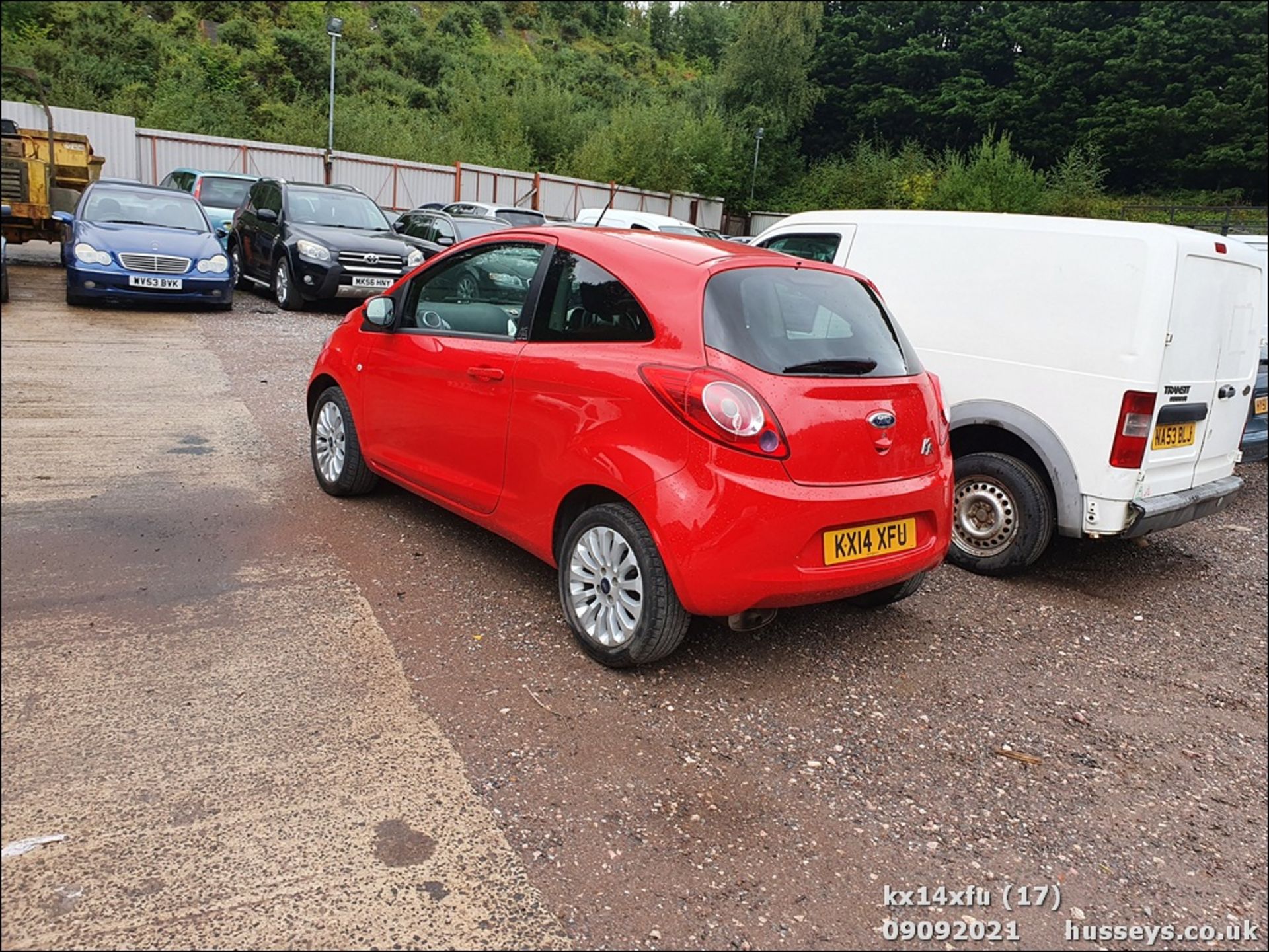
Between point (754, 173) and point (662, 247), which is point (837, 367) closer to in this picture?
point (662, 247)

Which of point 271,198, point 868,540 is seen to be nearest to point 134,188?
point 271,198

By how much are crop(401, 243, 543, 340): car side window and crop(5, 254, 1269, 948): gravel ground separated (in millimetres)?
1145

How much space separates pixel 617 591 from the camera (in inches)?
143

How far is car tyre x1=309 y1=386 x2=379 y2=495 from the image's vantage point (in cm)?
510

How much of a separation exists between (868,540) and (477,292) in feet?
7.25

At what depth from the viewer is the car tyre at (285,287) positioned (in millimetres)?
12336

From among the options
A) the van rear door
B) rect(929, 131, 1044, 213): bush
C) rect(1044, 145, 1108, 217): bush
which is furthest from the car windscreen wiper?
rect(1044, 145, 1108, 217): bush

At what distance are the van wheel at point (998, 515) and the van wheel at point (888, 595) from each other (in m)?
1.17

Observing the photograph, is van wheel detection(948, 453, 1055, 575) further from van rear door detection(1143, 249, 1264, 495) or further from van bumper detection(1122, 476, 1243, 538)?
van rear door detection(1143, 249, 1264, 495)

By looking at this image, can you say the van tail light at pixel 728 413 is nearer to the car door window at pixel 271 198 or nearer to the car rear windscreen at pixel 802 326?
the car rear windscreen at pixel 802 326

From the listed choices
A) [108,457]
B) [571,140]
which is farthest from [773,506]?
[571,140]

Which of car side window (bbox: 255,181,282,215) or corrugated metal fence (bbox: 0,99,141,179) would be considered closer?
car side window (bbox: 255,181,282,215)

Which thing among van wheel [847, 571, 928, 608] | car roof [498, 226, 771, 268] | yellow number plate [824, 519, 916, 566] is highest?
car roof [498, 226, 771, 268]

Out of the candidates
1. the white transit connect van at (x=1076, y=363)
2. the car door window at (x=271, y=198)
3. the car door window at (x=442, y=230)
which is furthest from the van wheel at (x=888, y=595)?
the car door window at (x=442, y=230)
